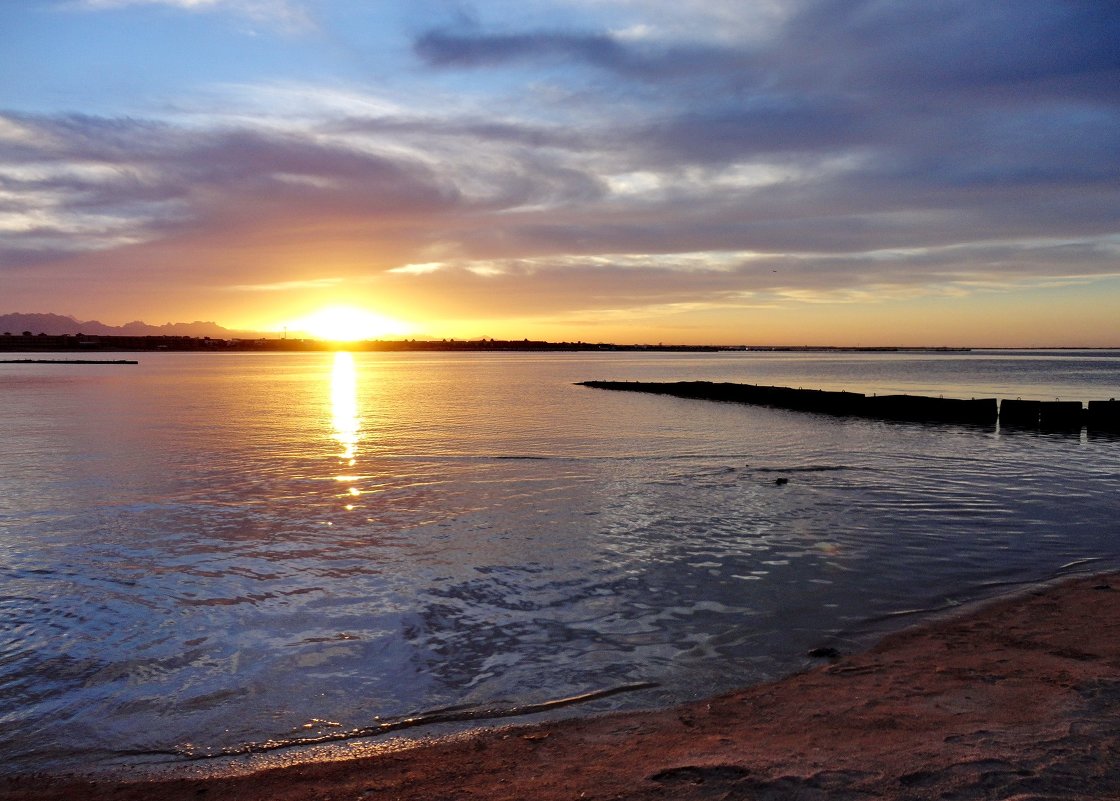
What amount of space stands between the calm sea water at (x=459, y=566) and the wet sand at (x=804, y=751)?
2.20 feet

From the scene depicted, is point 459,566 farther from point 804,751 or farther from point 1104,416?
point 1104,416

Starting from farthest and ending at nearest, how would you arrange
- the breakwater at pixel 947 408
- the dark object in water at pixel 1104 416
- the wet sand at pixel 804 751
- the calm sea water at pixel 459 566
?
1. the breakwater at pixel 947 408
2. the dark object in water at pixel 1104 416
3. the calm sea water at pixel 459 566
4. the wet sand at pixel 804 751

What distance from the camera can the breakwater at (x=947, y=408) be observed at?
3183 cm

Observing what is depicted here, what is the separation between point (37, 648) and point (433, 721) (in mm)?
4753

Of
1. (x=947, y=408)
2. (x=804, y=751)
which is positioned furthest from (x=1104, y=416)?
(x=804, y=751)

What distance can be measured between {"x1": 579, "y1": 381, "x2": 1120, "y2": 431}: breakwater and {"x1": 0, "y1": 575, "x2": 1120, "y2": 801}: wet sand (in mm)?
29194

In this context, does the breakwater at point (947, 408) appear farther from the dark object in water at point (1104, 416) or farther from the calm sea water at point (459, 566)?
the calm sea water at point (459, 566)

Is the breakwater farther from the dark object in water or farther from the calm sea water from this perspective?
the calm sea water

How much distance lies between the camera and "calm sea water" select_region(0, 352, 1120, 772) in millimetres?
7199

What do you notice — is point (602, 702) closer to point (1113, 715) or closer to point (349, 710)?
point (349, 710)

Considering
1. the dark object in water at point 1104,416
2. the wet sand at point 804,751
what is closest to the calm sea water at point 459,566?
the wet sand at point 804,751

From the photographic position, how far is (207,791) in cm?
540

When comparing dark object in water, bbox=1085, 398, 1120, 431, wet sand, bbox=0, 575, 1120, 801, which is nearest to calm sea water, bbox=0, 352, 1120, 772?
wet sand, bbox=0, 575, 1120, 801

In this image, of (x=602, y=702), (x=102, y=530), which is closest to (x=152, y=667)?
(x=602, y=702)
